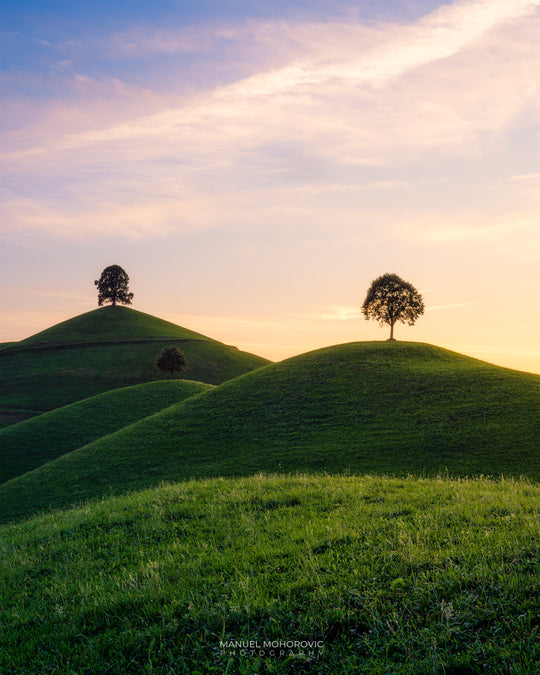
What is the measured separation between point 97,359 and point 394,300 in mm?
80532

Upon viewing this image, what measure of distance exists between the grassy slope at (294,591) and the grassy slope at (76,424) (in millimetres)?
38267

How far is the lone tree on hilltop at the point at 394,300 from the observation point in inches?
2773

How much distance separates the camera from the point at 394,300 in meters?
70.6

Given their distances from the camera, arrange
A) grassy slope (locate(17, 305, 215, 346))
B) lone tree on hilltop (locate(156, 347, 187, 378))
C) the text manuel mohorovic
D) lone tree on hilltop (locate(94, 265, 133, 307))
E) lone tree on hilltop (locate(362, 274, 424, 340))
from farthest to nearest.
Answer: lone tree on hilltop (locate(94, 265, 133, 307)) < grassy slope (locate(17, 305, 215, 346)) < lone tree on hilltop (locate(156, 347, 187, 378)) < lone tree on hilltop (locate(362, 274, 424, 340)) < the text manuel mohorovic

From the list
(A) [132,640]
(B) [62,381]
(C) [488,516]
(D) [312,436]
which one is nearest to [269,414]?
(D) [312,436]

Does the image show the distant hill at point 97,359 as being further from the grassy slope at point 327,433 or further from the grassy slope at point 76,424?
the grassy slope at point 327,433

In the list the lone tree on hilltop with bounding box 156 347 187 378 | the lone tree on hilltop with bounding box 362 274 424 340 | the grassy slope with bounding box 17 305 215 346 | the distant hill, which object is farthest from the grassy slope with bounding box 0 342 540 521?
the grassy slope with bounding box 17 305 215 346

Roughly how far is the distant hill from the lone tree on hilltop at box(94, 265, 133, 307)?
3294 mm

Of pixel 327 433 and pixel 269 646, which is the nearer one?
pixel 269 646

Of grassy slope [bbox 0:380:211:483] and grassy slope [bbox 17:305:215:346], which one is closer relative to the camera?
grassy slope [bbox 0:380:211:483]

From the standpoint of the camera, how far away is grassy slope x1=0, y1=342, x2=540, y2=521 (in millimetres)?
30172

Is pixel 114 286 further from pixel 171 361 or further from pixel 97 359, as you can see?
pixel 171 361

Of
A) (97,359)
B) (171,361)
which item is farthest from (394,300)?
(97,359)

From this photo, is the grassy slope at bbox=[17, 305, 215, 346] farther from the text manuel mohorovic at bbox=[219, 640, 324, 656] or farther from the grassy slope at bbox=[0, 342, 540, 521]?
the text manuel mohorovic at bbox=[219, 640, 324, 656]
